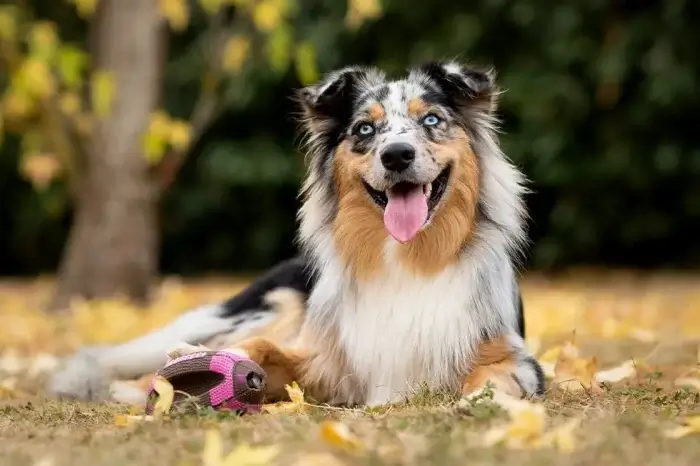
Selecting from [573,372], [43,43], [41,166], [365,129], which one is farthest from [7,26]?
[573,372]

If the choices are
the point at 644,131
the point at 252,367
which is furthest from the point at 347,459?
the point at 644,131

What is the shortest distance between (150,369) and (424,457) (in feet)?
7.61

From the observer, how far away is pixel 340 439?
2420 millimetres

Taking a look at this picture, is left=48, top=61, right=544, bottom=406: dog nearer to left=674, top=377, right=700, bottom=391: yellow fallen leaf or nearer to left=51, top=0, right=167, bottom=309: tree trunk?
left=674, top=377, right=700, bottom=391: yellow fallen leaf

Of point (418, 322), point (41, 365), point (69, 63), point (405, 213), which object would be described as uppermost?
point (69, 63)

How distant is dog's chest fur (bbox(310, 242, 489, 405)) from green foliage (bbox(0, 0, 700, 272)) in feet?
26.6

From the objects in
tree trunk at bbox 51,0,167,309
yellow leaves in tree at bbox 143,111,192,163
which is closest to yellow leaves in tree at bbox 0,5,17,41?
tree trunk at bbox 51,0,167,309

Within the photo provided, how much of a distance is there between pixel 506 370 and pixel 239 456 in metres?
1.45

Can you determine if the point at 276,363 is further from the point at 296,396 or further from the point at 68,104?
the point at 68,104

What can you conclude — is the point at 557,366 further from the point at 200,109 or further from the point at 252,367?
the point at 200,109

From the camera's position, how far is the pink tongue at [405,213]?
3.65 m

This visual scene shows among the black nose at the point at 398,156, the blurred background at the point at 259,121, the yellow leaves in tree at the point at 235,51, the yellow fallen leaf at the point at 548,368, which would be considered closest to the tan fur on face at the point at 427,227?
the black nose at the point at 398,156

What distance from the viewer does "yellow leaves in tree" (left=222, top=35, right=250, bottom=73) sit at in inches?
342

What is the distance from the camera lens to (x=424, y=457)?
231cm
